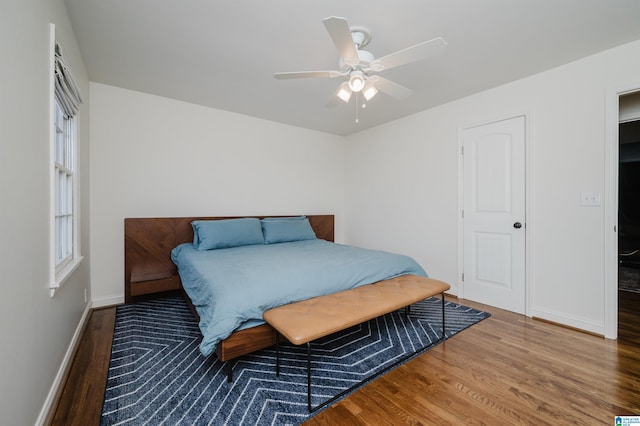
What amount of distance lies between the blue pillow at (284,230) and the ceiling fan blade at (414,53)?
94.6 inches

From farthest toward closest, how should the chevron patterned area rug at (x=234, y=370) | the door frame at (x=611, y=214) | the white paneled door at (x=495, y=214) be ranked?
the white paneled door at (x=495, y=214) → the door frame at (x=611, y=214) → the chevron patterned area rug at (x=234, y=370)

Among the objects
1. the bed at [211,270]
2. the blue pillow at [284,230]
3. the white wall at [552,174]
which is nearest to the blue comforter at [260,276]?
the bed at [211,270]

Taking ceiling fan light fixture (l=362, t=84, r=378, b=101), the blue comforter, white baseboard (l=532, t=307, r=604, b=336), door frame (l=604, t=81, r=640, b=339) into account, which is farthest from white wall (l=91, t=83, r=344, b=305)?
door frame (l=604, t=81, r=640, b=339)

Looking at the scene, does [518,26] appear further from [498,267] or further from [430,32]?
[498,267]

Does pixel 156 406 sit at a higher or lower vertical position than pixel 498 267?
lower

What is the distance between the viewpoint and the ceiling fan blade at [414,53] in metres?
1.61

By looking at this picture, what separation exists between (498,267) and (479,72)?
2.05 meters

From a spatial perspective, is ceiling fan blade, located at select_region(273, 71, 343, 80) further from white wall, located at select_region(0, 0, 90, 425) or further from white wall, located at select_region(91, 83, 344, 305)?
white wall, located at select_region(91, 83, 344, 305)

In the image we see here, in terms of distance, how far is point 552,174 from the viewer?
2646mm

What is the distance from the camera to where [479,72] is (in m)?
2.68

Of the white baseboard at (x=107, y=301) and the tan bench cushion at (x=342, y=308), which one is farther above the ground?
the tan bench cushion at (x=342, y=308)

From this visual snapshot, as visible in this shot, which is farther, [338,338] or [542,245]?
[542,245]

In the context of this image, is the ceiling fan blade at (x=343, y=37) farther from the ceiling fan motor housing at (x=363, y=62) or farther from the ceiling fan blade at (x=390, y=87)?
the ceiling fan blade at (x=390, y=87)

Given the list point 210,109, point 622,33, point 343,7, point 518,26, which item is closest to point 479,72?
point 518,26
